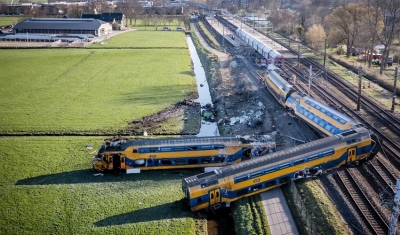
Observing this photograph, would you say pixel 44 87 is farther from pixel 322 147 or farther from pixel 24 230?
pixel 322 147

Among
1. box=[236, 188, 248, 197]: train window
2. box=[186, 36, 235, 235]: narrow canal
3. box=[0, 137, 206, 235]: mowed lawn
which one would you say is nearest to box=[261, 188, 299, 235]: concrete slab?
box=[236, 188, 248, 197]: train window

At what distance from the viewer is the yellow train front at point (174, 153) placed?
31.8 meters

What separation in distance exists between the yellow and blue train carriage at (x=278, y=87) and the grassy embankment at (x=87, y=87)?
38.9ft

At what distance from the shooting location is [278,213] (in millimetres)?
26000

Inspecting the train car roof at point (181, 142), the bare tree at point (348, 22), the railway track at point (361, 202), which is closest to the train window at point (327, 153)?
the railway track at point (361, 202)

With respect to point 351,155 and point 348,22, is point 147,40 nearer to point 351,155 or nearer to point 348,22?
point 348,22

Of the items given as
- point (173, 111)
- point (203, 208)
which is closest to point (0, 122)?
point (173, 111)

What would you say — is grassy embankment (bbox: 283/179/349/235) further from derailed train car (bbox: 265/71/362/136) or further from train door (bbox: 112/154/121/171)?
train door (bbox: 112/154/121/171)

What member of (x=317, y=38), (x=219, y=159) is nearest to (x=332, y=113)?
(x=219, y=159)

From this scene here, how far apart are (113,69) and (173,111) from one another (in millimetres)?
28320

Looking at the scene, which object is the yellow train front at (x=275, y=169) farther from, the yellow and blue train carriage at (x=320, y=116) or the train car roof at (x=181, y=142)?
the train car roof at (x=181, y=142)

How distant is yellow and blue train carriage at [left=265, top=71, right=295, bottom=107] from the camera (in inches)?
1779

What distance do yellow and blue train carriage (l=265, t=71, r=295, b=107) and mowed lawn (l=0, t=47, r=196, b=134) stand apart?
1144 centimetres

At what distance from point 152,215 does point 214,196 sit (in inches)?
175
